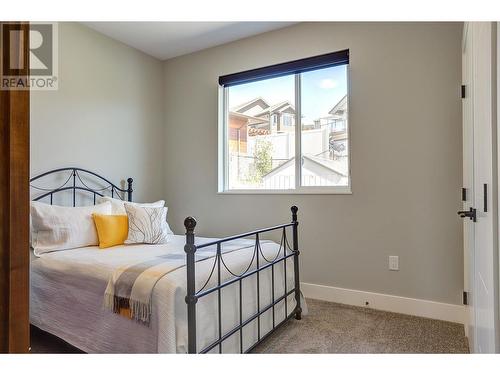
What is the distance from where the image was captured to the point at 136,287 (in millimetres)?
1535

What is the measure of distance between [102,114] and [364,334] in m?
3.08

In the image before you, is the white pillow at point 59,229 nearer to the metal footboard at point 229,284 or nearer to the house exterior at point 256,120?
the metal footboard at point 229,284

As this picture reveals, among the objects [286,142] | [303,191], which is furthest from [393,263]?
[286,142]

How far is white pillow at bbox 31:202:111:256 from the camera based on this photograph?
2.17 meters

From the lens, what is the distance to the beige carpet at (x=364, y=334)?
1.95m

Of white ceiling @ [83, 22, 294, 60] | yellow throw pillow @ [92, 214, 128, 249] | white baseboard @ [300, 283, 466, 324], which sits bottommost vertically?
white baseboard @ [300, 283, 466, 324]

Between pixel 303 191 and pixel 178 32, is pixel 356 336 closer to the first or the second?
pixel 303 191

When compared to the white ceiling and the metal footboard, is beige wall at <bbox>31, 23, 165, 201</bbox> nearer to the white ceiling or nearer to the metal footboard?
the white ceiling

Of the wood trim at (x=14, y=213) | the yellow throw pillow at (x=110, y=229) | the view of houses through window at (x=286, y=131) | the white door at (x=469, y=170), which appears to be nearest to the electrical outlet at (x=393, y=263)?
the white door at (x=469, y=170)

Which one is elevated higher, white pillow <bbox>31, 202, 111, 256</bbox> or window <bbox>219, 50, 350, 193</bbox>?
window <bbox>219, 50, 350, 193</bbox>

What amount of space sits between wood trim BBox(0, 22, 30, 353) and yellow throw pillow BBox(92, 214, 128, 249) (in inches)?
74.6

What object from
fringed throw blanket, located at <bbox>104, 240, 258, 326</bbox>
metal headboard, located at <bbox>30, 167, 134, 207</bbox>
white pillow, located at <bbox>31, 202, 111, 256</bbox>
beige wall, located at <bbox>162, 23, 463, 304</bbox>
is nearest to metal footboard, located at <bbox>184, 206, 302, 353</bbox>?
fringed throw blanket, located at <bbox>104, 240, 258, 326</bbox>

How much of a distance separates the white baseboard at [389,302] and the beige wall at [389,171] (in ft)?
0.18
